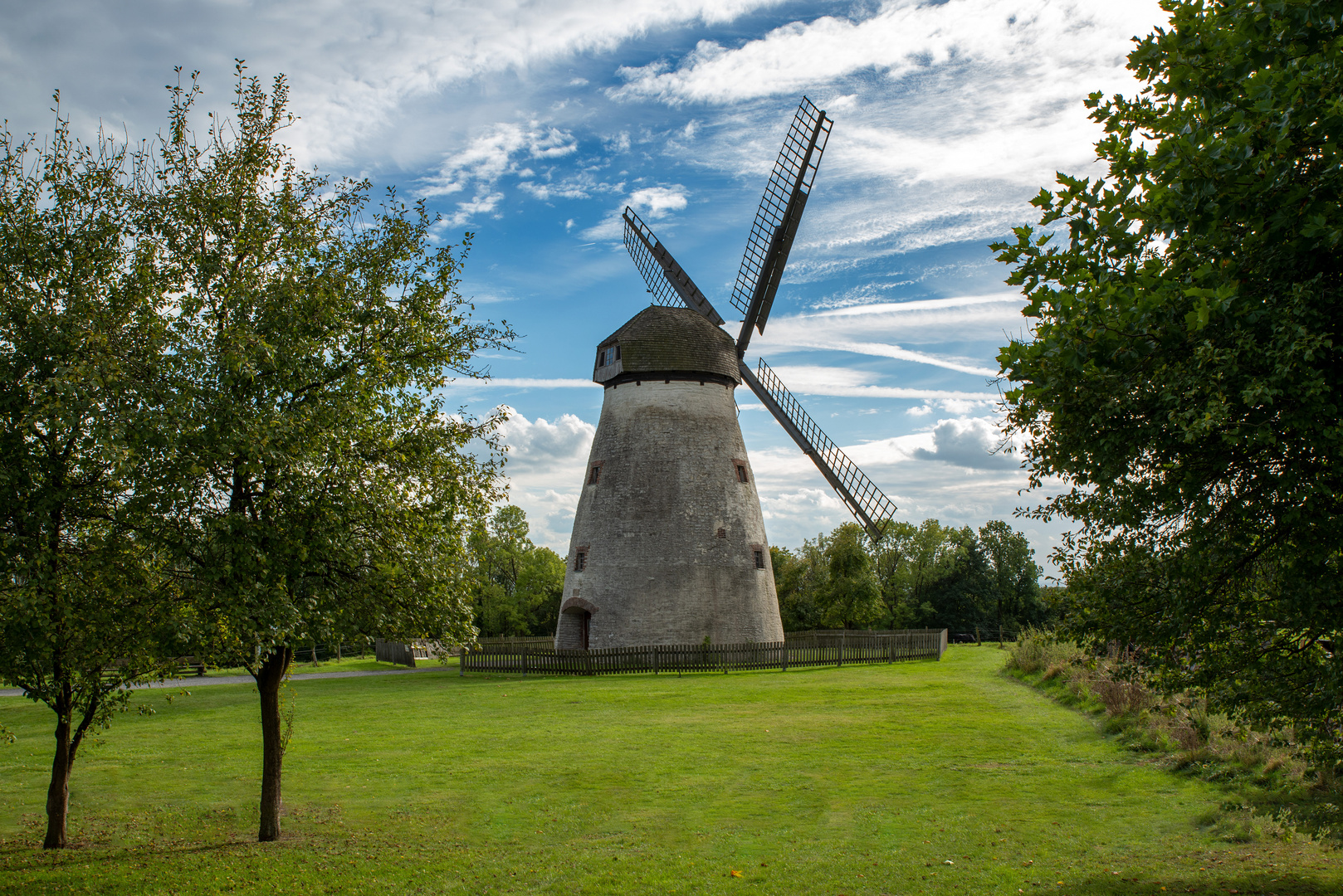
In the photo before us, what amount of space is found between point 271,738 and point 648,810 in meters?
4.63

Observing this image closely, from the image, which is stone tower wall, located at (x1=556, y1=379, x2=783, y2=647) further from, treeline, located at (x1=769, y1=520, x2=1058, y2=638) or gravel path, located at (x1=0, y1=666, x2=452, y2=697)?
treeline, located at (x1=769, y1=520, x2=1058, y2=638)

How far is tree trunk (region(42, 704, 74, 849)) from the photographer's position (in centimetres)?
952

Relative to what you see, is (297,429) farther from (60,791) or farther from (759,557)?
(759,557)

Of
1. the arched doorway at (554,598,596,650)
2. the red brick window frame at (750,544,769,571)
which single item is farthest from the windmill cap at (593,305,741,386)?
the arched doorway at (554,598,596,650)

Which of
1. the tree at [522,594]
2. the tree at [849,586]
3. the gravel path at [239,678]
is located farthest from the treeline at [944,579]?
the gravel path at [239,678]

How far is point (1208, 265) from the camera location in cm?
539

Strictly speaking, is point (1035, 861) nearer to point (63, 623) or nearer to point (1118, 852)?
point (1118, 852)

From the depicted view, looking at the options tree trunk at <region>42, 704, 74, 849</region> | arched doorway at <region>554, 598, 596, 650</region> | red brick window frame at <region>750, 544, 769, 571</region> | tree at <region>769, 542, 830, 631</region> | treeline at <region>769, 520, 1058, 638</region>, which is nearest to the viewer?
tree trunk at <region>42, 704, 74, 849</region>

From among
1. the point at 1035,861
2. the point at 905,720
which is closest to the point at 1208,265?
the point at 1035,861

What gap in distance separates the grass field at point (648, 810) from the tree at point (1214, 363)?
2739 mm

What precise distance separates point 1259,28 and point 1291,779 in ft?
29.9

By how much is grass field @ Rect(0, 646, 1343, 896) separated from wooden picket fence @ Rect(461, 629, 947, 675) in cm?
927

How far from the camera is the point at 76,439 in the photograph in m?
8.04

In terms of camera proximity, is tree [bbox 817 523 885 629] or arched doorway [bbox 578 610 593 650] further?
tree [bbox 817 523 885 629]
